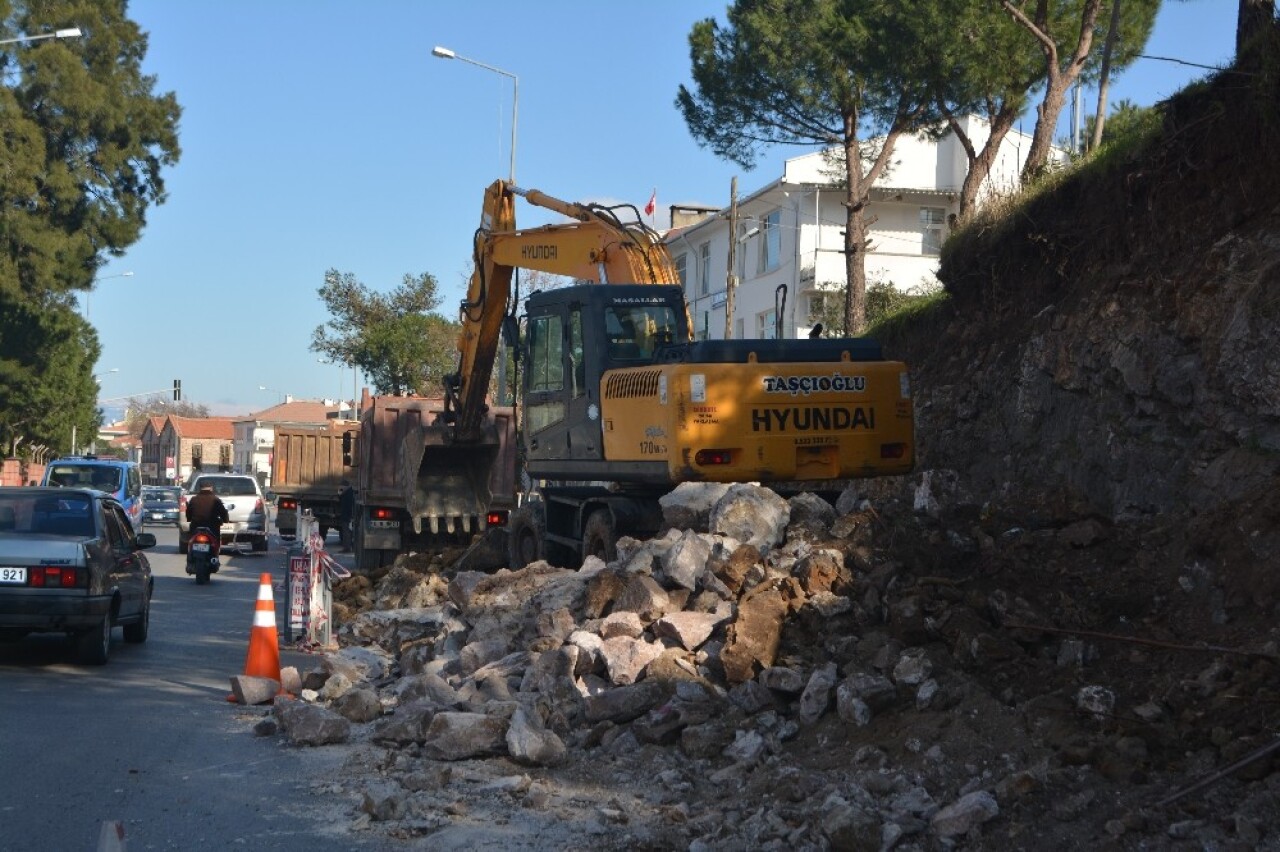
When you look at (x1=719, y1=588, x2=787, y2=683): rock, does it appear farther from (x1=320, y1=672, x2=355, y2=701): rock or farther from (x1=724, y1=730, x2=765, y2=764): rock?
(x1=320, y1=672, x2=355, y2=701): rock

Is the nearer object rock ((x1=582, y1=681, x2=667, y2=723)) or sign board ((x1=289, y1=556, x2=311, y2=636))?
rock ((x1=582, y1=681, x2=667, y2=723))

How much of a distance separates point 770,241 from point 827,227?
2.79 meters

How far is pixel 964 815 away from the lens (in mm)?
6270

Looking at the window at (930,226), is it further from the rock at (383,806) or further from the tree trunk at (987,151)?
the rock at (383,806)

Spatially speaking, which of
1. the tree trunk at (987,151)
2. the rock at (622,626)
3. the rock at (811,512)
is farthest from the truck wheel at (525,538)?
the tree trunk at (987,151)

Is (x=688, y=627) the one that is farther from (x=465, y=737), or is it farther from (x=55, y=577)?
(x=55, y=577)

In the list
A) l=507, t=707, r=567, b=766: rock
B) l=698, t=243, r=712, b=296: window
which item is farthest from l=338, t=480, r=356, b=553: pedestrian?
l=698, t=243, r=712, b=296: window

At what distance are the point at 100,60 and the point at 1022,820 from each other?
158ft

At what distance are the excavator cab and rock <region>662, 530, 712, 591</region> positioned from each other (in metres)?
3.03

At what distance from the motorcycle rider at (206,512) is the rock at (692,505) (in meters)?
11.2

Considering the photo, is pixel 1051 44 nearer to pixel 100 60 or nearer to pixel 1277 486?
pixel 1277 486

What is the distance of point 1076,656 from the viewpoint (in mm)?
7789

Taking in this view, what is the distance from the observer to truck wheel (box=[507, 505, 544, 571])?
16.5m

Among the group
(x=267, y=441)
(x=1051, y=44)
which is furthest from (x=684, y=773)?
(x=267, y=441)
